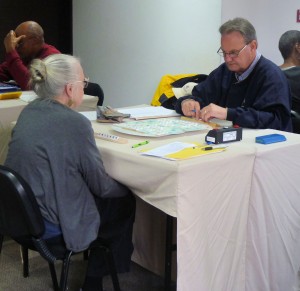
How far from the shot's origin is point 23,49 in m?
3.21

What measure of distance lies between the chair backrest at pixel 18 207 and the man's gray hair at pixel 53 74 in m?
0.32

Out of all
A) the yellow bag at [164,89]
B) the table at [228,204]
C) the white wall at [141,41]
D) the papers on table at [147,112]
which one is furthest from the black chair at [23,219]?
the white wall at [141,41]

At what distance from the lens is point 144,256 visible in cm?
225

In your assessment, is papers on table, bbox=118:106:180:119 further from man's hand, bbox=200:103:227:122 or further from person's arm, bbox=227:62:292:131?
person's arm, bbox=227:62:292:131

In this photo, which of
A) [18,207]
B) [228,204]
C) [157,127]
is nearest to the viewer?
[18,207]

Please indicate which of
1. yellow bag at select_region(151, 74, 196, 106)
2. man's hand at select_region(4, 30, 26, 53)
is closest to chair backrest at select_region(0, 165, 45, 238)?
man's hand at select_region(4, 30, 26, 53)

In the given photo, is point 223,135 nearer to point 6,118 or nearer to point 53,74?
point 53,74

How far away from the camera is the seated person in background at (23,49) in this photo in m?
3.10

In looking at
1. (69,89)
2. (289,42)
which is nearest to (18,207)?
(69,89)

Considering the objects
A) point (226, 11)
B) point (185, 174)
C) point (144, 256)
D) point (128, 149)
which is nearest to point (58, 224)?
point (128, 149)

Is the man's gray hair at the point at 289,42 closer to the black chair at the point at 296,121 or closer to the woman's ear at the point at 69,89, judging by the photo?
the black chair at the point at 296,121

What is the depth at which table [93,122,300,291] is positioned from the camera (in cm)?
146

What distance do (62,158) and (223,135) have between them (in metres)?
0.56

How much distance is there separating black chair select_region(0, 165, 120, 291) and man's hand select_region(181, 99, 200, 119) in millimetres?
759
